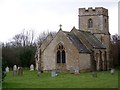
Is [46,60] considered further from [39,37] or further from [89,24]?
[39,37]

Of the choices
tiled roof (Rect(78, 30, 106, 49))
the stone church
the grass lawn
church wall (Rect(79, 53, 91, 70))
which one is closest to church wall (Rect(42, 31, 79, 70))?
the stone church

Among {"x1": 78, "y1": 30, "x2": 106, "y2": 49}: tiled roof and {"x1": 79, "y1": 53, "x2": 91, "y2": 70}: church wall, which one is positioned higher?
{"x1": 78, "y1": 30, "x2": 106, "y2": 49}: tiled roof

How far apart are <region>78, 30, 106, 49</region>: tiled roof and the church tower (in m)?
1.08

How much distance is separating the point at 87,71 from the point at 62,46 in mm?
4873

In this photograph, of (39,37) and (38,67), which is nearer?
(38,67)

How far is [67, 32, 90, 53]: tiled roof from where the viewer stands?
157 ft

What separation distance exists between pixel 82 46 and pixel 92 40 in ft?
14.0

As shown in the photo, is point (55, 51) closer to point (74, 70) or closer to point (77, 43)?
point (77, 43)

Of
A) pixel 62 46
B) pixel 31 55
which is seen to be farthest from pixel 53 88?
pixel 31 55

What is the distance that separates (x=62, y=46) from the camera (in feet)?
160

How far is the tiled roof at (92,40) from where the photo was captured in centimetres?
5244

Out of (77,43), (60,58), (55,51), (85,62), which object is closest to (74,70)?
(85,62)

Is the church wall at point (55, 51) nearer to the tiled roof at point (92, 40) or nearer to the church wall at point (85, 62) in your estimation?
the church wall at point (85, 62)

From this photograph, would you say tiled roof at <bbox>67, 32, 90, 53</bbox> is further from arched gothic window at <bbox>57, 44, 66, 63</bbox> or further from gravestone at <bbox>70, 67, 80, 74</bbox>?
gravestone at <bbox>70, 67, 80, 74</bbox>
